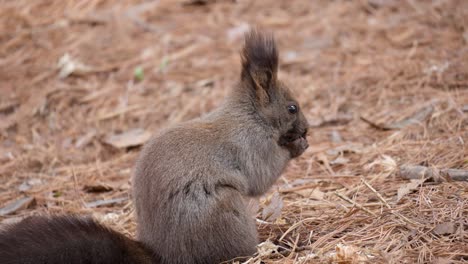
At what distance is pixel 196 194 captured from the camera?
3051 millimetres

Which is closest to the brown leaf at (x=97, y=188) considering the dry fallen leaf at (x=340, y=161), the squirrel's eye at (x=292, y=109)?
the squirrel's eye at (x=292, y=109)

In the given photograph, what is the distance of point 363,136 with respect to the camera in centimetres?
486

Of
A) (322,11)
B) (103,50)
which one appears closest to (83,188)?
(103,50)

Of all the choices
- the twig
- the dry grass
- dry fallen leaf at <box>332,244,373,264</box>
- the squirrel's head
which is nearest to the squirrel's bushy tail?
the dry grass

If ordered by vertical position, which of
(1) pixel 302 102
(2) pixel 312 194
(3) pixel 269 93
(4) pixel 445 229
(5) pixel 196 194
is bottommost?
(1) pixel 302 102

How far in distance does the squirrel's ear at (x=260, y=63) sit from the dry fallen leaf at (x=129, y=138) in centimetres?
171

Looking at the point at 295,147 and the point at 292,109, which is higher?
the point at 292,109

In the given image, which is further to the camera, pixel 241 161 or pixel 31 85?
pixel 31 85

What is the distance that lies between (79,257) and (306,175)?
79.6 inches

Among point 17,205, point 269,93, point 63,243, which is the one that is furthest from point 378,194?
point 17,205

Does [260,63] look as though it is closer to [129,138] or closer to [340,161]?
[340,161]

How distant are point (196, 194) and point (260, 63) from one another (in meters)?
0.95

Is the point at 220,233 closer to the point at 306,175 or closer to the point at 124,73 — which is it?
the point at 306,175

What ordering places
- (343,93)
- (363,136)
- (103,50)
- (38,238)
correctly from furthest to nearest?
(103,50) < (343,93) < (363,136) < (38,238)
